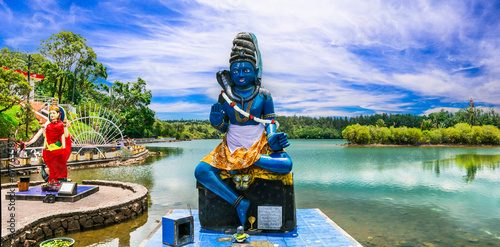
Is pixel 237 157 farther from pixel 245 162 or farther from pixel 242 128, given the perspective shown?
pixel 242 128

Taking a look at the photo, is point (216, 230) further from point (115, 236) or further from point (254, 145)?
point (115, 236)

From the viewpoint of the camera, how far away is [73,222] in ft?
21.8

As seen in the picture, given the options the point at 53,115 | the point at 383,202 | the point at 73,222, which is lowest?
the point at 383,202

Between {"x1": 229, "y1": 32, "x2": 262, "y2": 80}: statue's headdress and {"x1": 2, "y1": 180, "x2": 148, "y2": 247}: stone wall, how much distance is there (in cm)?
426

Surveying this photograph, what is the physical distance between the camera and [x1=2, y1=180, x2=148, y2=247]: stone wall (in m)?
5.61

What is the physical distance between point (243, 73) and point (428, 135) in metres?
48.2

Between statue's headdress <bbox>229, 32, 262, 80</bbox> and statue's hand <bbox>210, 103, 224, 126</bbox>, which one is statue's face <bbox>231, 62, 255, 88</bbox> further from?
statue's hand <bbox>210, 103, 224, 126</bbox>

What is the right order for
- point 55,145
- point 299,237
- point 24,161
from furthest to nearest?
1. point 24,161
2. point 55,145
3. point 299,237

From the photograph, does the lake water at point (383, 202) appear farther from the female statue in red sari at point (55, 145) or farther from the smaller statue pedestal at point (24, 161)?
the female statue in red sari at point (55, 145)

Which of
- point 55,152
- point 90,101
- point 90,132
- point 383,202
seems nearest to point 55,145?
point 55,152

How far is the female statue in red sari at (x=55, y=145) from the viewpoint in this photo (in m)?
7.99

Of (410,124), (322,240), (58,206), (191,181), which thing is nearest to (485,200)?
(322,240)

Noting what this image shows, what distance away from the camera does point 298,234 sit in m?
5.53

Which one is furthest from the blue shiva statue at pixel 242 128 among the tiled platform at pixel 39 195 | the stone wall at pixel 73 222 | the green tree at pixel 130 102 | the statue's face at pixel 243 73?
the green tree at pixel 130 102
